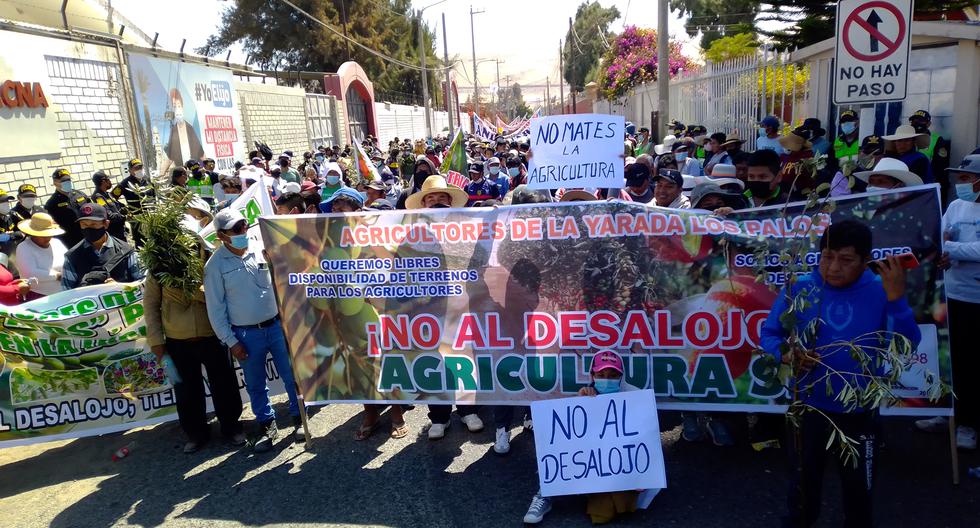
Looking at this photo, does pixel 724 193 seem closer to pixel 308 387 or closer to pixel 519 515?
pixel 519 515

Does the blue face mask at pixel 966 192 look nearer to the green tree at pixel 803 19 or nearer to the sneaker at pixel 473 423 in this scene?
the sneaker at pixel 473 423

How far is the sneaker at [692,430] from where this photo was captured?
4.56 metres

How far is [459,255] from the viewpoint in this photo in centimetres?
438

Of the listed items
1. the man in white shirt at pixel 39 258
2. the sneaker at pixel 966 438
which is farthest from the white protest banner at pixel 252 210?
the sneaker at pixel 966 438

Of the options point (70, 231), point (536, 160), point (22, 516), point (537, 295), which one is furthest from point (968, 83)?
point (70, 231)

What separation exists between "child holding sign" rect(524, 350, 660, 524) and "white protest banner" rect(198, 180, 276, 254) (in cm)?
270

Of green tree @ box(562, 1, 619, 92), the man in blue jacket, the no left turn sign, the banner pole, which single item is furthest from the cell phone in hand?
green tree @ box(562, 1, 619, 92)

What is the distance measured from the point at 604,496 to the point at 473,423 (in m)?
1.49

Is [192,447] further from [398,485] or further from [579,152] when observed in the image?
[579,152]

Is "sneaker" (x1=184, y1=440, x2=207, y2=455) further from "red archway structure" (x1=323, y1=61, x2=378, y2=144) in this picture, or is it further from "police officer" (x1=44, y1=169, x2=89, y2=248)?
"red archway structure" (x1=323, y1=61, x2=378, y2=144)

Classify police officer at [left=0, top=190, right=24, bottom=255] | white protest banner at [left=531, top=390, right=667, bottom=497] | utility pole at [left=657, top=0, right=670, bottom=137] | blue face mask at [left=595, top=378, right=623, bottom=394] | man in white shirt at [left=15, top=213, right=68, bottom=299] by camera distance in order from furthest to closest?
utility pole at [left=657, top=0, right=670, bottom=137] → police officer at [left=0, top=190, right=24, bottom=255] → man in white shirt at [left=15, top=213, right=68, bottom=299] → blue face mask at [left=595, top=378, right=623, bottom=394] → white protest banner at [left=531, top=390, right=667, bottom=497]

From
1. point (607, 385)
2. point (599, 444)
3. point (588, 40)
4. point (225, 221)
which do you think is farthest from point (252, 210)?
point (588, 40)

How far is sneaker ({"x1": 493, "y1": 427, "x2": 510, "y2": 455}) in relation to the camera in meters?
4.59

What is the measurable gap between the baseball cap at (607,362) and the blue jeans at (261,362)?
2.35 m
